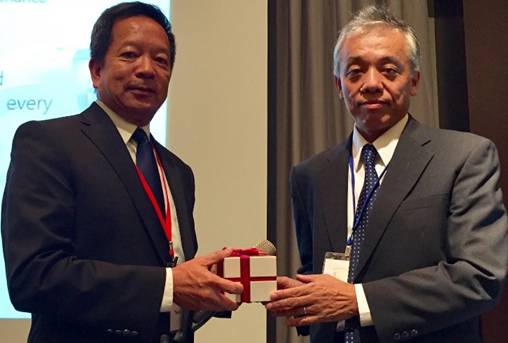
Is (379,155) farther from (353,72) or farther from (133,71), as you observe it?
(133,71)

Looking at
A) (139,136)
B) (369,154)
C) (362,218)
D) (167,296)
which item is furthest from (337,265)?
(139,136)

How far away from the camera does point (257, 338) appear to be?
289cm

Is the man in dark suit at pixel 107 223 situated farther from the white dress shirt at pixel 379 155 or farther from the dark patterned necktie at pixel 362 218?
the white dress shirt at pixel 379 155

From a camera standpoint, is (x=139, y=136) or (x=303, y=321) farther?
(x=139, y=136)

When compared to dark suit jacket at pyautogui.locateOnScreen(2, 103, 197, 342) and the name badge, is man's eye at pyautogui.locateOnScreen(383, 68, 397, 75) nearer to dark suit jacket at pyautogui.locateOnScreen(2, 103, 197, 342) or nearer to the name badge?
the name badge

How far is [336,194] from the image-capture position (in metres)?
2.05

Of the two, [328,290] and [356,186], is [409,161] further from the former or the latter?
[328,290]

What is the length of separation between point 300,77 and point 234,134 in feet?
2.35

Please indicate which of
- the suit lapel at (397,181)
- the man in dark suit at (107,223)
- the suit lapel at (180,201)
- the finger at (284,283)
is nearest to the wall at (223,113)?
the suit lapel at (180,201)

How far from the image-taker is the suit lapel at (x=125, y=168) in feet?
5.79

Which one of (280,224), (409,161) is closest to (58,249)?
(409,161)

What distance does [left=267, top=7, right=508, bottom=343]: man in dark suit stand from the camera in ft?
5.61

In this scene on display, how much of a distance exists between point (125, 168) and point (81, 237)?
0.90ft

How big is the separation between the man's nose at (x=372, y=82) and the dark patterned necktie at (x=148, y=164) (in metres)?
0.85
